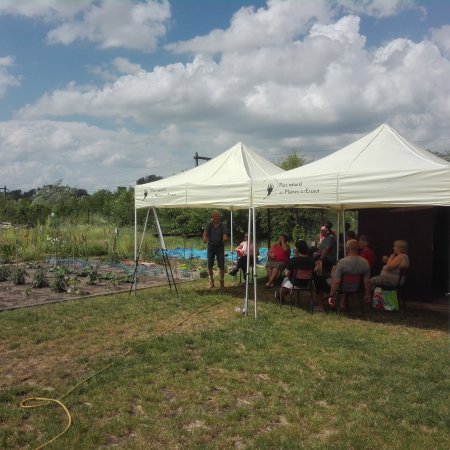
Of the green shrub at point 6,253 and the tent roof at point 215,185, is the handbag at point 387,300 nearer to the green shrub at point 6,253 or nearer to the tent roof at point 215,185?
the tent roof at point 215,185

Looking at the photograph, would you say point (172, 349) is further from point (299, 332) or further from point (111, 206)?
point (111, 206)

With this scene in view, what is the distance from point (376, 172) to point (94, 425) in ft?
15.0

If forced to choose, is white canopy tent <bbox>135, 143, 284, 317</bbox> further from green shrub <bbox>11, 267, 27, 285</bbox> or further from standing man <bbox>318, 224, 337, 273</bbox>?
green shrub <bbox>11, 267, 27, 285</bbox>

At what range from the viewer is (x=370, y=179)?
20.9 feet

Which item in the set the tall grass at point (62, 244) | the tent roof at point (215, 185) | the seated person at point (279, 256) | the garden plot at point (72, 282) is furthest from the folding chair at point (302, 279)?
the tall grass at point (62, 244)

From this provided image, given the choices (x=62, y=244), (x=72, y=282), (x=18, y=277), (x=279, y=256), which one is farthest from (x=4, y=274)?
(x=279, y=256)

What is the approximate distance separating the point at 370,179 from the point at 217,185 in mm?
2589

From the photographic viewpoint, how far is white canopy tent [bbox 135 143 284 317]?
770 cm

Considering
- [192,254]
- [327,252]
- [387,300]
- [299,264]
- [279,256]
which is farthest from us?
[192,254]

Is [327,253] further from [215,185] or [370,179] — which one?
[370,179]

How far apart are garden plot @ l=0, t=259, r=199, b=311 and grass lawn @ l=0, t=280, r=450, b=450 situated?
1.49 m

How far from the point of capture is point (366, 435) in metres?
3.46

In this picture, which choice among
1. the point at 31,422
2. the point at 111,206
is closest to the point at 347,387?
the point at 31,422

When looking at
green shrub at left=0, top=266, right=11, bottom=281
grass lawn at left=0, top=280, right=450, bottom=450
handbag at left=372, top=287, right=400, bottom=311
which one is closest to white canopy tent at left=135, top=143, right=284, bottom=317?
grass lawn at left=0, top=280, right=450, bottom=450
